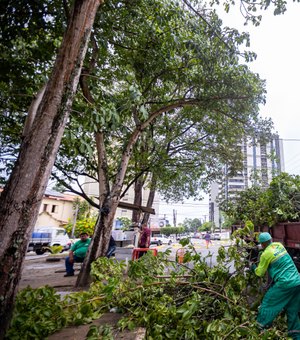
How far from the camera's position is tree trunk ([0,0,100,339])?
2.37 metres

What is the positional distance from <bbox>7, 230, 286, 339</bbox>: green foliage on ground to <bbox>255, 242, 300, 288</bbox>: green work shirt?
0.31 metres

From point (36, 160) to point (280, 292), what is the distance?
11.3 ft

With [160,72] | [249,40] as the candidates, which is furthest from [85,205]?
[249,40]

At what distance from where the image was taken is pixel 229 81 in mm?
6328

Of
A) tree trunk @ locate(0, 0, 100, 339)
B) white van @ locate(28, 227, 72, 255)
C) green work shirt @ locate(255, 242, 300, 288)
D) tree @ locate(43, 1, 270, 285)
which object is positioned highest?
tree @ locate(43, 1, 270, 285)

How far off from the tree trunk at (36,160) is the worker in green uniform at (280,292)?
2.98 m

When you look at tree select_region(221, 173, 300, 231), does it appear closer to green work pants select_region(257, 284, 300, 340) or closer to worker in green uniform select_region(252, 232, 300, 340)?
worker in green uniform select_region(252, 232, 300, 340)

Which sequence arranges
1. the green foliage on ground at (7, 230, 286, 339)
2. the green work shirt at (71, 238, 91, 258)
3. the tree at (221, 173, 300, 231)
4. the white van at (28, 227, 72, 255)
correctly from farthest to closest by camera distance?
the white van at (28, 227, 72, 255), the green work shirt at (71, 238, 91, 258), the tree at (221, 173, 300, 231), the green foliage on ground at (7, 230, 286, 339)

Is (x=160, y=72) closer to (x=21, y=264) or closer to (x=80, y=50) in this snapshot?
(x=80, y=50)

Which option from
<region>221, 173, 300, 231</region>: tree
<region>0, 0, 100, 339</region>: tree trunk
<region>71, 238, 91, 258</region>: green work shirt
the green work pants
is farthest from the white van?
the green work pants

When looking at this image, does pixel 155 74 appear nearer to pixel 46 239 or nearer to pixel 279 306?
pixel 279 306

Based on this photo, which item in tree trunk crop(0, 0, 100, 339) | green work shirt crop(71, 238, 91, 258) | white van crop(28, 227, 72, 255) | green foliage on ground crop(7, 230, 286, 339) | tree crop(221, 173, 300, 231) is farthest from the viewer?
white van crop(28, 227, 72, 255)

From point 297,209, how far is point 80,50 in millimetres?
5450

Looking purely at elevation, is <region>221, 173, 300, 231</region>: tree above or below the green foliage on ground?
above
